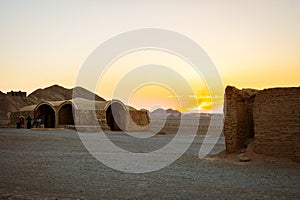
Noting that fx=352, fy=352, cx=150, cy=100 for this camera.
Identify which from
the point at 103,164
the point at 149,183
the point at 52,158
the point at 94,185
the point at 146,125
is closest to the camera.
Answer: the point at 94,185

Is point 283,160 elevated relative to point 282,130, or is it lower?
lower

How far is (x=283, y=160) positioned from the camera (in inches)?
510

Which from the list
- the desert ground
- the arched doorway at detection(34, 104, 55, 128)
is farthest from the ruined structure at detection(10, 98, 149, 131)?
the desert ground

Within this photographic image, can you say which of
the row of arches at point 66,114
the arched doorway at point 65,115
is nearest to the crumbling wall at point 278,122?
the row of arches at point 66,114

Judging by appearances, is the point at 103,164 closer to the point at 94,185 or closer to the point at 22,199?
the point at 94,185

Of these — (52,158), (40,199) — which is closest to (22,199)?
(40,199)

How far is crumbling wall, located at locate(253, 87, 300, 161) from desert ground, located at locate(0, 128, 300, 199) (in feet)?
2.09

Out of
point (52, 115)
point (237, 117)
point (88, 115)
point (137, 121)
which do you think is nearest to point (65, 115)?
point (52, 115)

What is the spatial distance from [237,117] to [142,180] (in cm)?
667

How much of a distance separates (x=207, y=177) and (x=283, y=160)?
4.08 metres

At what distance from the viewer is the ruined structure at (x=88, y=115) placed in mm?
35000

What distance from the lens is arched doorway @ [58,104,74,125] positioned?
37.5m

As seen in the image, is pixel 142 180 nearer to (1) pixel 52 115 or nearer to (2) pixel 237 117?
(2) pixel 237 117

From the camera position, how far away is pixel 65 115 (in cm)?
3812
